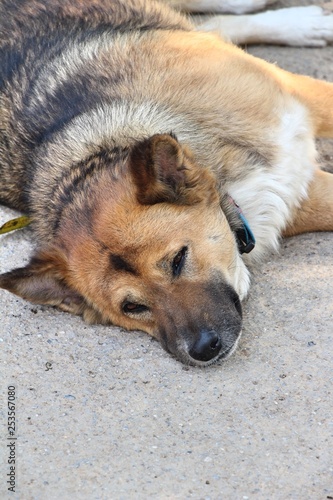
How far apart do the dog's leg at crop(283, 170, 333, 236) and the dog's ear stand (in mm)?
901

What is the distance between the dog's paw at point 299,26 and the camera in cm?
595

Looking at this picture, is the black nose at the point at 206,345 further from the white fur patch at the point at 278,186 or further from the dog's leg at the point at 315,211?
the dog's leg at the point at 315,211

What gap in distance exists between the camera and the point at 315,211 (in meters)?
4.51

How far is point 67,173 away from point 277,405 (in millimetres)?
1691

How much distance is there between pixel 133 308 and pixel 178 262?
0.37 meters

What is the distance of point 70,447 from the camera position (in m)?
3.33

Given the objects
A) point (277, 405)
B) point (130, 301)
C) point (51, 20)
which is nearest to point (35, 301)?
point (130, 301)

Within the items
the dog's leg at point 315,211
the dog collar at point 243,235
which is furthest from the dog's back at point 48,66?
the dog's leg at point 315,211

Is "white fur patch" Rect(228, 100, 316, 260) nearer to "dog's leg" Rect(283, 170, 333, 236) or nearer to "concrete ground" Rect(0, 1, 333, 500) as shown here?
"dog's leg" Rect(283, 170, 333, 236)

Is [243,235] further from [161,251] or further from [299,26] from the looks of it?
[299,26]

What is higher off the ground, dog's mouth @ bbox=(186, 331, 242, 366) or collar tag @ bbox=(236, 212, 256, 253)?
collar tag @ bbox=(236, 212, 256, 253)

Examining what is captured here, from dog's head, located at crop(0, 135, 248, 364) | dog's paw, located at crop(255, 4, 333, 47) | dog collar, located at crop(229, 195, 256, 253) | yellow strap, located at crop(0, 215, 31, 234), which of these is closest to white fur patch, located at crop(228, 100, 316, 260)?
dog collar, located at crop(229, 195, 256, 253)

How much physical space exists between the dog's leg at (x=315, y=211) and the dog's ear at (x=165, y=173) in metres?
0.90

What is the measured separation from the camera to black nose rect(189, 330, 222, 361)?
351 centimetres
